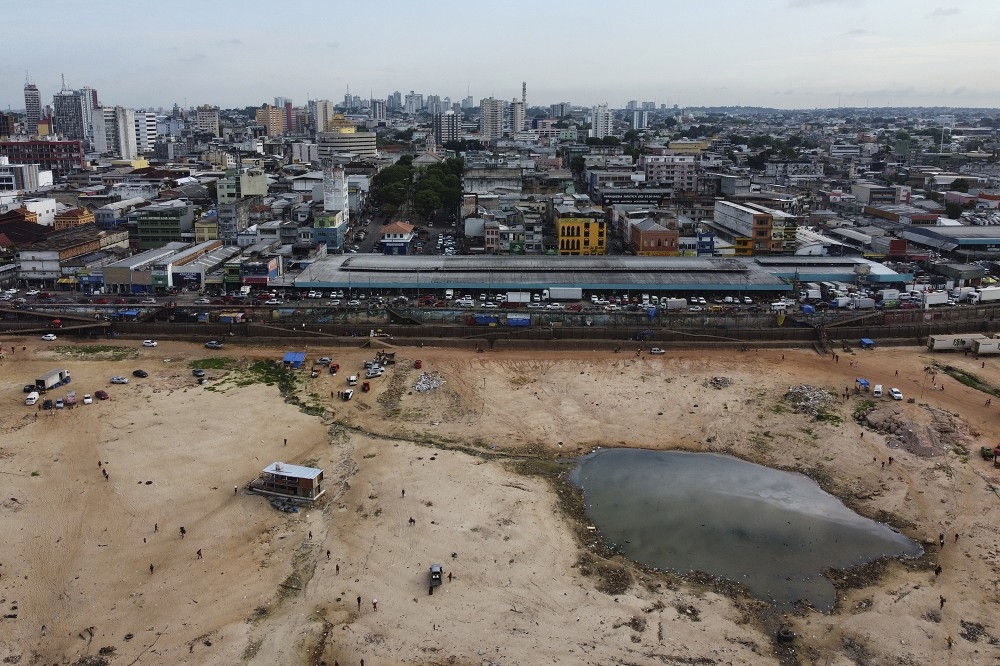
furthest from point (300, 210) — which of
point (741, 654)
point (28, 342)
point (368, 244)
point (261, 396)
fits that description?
point (741, 654)

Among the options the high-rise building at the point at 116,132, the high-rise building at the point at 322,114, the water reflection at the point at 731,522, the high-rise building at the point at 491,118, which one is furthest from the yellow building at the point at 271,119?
the water reflection at the point at 731,522

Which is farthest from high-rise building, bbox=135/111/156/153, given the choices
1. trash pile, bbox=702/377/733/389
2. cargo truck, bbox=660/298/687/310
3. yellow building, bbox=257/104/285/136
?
trash pile, bbox=702/377/733/389

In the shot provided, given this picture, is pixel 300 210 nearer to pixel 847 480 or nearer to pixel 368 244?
pixel 368 244

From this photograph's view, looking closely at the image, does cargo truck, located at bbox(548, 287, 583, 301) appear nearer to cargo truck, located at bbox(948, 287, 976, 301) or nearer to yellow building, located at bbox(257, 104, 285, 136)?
cargo truck, located at bbox(948, 287, 976, 301)

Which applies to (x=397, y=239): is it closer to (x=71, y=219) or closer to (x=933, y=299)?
(x=71, y=219)

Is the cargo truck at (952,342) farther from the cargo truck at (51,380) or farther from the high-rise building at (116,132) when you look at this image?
the high-rise building at (116,132)

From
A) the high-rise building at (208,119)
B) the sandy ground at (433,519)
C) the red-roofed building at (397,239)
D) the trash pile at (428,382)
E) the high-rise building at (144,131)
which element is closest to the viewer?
the sandy ground at (433,519)
